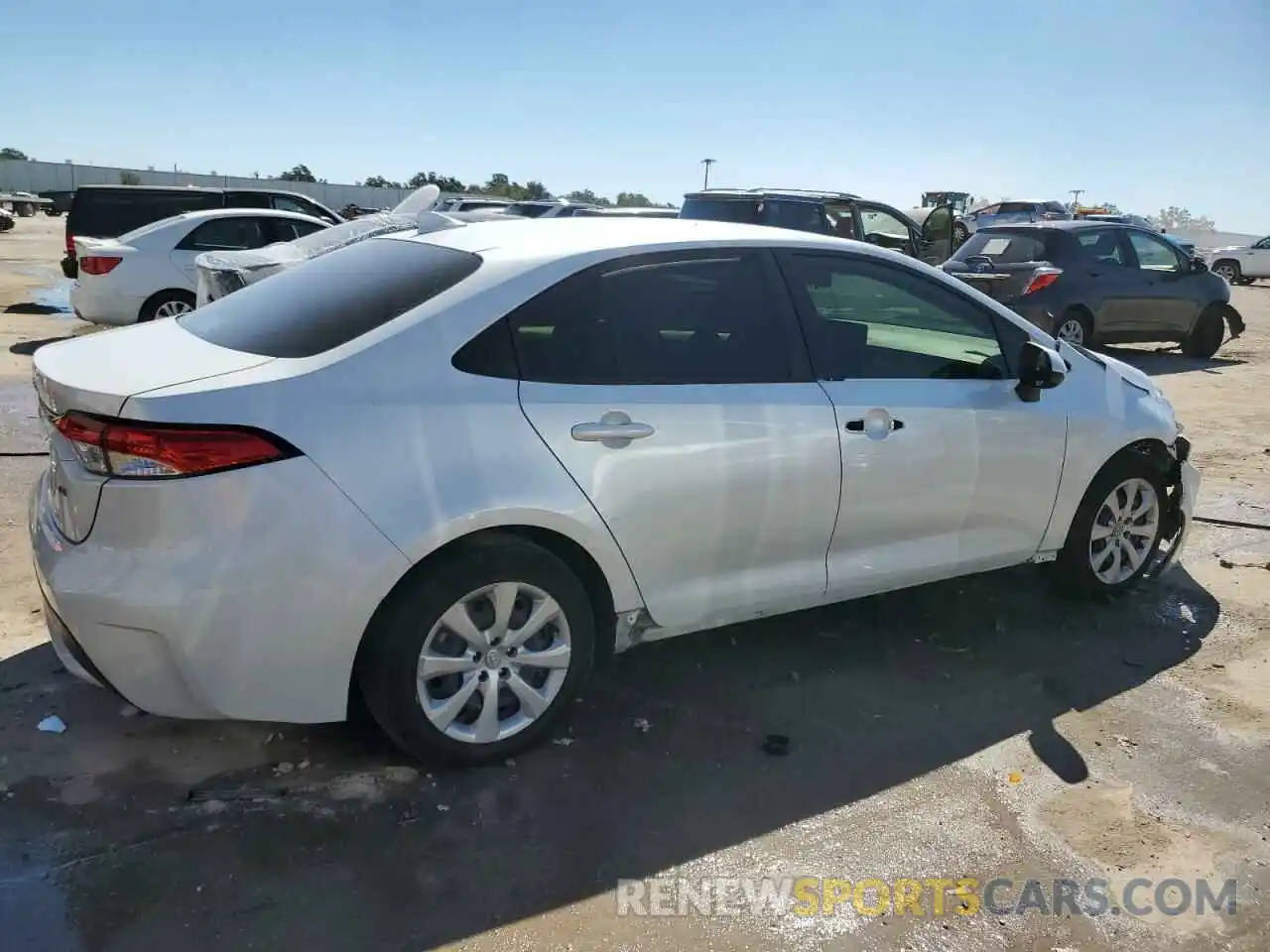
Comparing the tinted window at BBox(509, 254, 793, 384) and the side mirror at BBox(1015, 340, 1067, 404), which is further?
the side mirror at BBox(1015, 340, 1067, 404)

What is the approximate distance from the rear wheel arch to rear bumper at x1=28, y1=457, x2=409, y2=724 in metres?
0.06

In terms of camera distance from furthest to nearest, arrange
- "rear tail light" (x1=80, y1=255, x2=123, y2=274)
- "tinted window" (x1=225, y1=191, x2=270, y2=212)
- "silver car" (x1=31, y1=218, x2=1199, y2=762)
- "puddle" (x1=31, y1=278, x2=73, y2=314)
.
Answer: "puddle" (x1=31, y1=278, x2=73, y2=314) < "tinted window" (x1=225, y1=191, x2=270, y2=212) < "rear tail light" (x1=80, y1=255, x2=123, y2=274) < "silver car" (x1=31, y1=218, x2=1199, y2=762)

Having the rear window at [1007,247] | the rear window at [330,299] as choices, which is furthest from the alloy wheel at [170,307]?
the rear window at [1007,247]

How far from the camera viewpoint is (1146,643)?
447 centimetres

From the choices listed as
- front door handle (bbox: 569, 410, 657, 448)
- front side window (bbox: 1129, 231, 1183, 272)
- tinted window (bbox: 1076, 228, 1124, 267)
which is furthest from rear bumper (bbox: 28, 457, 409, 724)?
front side window (bbox: 1129, 231, 1183, 272)

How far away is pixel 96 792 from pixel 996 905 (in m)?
2.60

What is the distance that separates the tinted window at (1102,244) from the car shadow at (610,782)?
858 cm

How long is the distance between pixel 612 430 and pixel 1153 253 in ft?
38.7

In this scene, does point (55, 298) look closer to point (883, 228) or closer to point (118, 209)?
point (118, 209)

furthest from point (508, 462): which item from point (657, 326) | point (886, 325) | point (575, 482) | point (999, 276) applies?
point (999, 276)

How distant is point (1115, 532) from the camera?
474 cm

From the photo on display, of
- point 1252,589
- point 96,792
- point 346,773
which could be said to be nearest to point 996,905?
point 346,773

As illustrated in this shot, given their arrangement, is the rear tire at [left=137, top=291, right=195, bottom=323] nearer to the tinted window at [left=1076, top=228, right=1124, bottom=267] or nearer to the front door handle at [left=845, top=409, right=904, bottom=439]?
the front door handle at [left=845, top=409, right=904, bottom=439]

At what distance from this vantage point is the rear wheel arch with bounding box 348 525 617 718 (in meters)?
2.97
